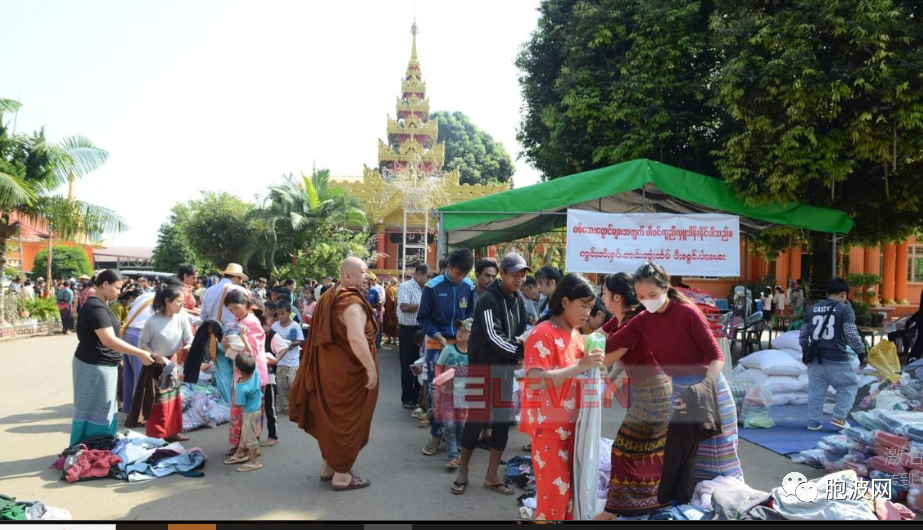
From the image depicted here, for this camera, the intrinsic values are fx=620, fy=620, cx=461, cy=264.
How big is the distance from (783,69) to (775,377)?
4064mm

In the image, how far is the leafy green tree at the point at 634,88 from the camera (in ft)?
34.8

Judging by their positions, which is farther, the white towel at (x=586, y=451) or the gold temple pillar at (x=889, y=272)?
the gold temple pillar at (x=889, y=272)

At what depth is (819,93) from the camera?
8.09 m

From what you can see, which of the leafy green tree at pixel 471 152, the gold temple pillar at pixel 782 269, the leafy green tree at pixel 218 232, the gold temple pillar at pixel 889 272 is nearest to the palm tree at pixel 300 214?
the leafy green tree at pixel 218 232

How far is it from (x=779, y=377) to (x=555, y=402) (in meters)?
5.52

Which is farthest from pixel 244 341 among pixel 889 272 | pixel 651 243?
pixel 889 272

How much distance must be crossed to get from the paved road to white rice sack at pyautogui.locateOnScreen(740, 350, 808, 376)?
210cm

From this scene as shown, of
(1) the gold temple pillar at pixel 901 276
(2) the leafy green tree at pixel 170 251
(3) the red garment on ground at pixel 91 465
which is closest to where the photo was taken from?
(3) the red garment on ground at pixel 91 465

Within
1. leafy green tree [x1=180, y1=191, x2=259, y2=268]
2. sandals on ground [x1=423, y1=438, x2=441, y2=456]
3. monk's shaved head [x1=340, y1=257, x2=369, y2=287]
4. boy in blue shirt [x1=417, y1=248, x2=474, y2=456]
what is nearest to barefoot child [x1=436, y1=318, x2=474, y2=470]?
sandals on ground [x1=423, y1=438, x2=441, y2=456]

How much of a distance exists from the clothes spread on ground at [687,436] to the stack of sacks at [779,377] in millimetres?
3921

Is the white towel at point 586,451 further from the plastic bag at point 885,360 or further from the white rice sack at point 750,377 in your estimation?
the plastic bag at point 885,360

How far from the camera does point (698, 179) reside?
804 cm

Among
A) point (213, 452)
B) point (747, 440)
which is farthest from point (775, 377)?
point (213, 452)

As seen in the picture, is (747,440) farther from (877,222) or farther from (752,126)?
(877,222)
